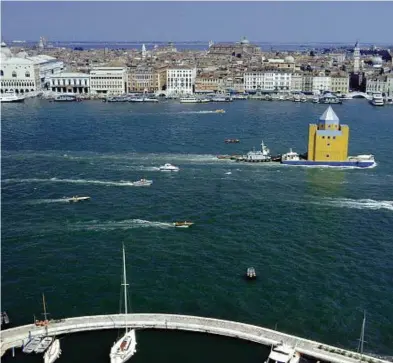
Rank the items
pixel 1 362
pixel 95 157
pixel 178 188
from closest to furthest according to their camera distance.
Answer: pixel 1 362, pixel 178 188, pixel 95 157

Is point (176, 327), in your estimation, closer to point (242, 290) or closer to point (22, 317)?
point (242, 290)

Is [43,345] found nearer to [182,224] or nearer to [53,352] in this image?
[53,352]

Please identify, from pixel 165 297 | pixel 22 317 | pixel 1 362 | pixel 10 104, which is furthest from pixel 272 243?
pixel 10 104

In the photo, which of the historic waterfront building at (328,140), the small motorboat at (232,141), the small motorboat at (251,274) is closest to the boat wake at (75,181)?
the historic waterfront building at (328,140)

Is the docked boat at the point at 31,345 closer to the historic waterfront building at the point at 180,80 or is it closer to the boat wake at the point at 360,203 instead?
the boat wake at the point at 360,203

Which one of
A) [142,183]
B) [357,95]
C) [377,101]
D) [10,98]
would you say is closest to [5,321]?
[142,183]

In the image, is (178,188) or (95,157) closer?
(178,188)

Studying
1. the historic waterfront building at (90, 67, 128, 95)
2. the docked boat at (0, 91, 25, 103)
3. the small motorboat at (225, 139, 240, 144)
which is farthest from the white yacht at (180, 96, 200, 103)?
the small motorboat at (225, 139, 240, 144)

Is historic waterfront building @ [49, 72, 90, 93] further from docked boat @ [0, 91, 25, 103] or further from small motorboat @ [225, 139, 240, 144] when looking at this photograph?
small motorboat @ [225, 139, 240, 144]
